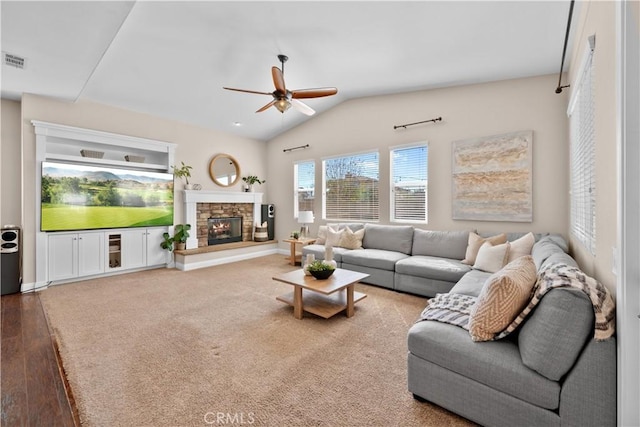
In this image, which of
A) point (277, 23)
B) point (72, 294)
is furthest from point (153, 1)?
point (72, 294)

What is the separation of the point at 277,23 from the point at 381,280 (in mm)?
3512

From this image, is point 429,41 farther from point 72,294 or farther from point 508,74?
point 72,294

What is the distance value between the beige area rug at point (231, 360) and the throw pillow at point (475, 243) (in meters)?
0.87

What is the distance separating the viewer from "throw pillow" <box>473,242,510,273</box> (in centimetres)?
310

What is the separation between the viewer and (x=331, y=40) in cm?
320

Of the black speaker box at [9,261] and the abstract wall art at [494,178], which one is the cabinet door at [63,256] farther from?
the abstract wall art at [494,178]

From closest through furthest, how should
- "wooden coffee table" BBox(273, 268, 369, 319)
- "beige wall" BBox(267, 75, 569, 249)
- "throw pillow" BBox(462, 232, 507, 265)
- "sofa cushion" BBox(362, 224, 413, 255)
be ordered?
1. "wooden coffee table" BBox(273, 268, 369, 319)
2. "throw pillow" BBox(462, 232, 507, 265)
3. "beige wall" BBox(267, 75, 569, 249)
4. "sofa cushion" BBox(362, 224, 413, 255)

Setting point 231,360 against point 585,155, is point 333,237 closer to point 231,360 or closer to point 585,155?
point 231,360

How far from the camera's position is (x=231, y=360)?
2125 mm

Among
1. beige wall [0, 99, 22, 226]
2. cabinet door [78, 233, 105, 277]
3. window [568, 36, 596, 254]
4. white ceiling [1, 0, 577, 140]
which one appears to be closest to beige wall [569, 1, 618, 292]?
window [568, 36, 596, 254]

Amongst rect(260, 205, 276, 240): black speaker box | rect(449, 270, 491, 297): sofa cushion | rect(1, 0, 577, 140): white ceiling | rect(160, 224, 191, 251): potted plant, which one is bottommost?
rect(449, 270, 491, 297): sofa cushion

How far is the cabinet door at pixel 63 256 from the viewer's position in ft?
13.1

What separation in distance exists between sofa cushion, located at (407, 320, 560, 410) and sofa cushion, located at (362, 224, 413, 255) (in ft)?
8.72

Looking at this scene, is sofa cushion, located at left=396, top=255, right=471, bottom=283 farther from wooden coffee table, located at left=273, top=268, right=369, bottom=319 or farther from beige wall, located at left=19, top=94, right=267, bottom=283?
beige wall, located at left=19, top=94, right=267, bottom=283
